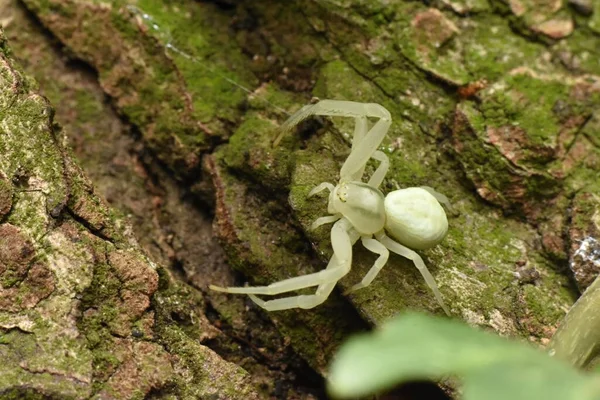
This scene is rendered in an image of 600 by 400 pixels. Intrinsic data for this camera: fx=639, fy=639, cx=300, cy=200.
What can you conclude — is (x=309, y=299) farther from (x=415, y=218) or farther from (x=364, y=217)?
(x=415, y=218)

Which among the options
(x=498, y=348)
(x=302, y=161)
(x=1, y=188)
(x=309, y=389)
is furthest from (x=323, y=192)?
(x=498, y=348)

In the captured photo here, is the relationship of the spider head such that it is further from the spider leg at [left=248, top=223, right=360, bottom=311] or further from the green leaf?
the green leaf

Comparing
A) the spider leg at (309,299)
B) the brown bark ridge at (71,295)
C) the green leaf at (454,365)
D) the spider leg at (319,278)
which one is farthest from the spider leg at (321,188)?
the green leaf at (454,365)

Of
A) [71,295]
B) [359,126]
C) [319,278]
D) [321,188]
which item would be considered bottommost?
[71,295]

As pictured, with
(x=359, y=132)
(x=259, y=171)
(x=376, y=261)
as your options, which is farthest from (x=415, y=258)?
(x=259, y=171)

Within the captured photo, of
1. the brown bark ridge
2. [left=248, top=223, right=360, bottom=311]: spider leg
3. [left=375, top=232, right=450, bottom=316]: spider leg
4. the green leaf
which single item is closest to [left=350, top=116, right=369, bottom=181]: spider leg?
[left=375, top=232, right=450, bottom=316]: spider leg

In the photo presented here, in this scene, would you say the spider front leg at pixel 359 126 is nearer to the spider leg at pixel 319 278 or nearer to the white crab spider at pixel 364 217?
the white crab spider at pixel 364 217
